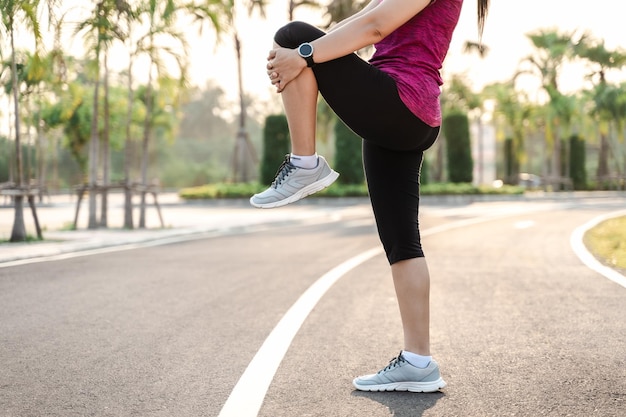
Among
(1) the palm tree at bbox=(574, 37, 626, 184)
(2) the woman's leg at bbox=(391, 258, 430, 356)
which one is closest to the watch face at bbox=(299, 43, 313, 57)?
(2) the woman's leg at bbox=(391, 258, 430, 356)

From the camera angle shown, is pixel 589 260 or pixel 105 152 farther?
pixel 105 152

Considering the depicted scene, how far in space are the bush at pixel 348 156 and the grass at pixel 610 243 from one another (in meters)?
21.7

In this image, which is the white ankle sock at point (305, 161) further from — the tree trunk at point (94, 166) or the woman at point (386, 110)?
the tree trunk at point (94, 166)

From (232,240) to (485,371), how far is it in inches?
409

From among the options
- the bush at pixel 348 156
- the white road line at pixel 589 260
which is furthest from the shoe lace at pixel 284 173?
the bush at pixel 348 156

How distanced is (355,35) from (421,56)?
1.22 ft

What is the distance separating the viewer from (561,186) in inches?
1934

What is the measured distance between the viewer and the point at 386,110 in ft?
10.0

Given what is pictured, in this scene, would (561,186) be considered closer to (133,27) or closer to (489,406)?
(133,27)

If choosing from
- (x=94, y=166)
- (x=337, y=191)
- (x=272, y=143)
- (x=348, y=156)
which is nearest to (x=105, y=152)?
(x=94, y=166)

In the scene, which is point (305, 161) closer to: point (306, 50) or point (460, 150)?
point (306, 50)

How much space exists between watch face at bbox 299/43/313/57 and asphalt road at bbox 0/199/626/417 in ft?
4.68

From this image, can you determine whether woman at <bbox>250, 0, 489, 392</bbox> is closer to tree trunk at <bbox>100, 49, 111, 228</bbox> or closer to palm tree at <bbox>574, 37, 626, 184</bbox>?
tree trunk at <bbox>100, 49, 111, 228</bbox>

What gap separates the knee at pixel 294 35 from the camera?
3021 mm
